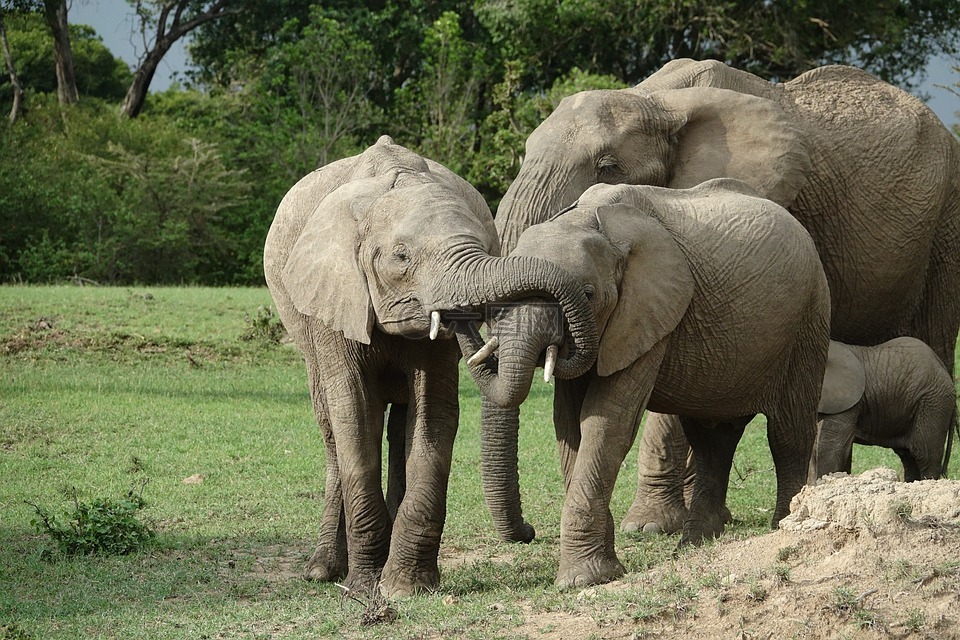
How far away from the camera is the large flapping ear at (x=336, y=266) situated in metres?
6.52

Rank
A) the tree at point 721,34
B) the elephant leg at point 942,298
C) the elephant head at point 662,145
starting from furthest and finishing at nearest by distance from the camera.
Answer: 1. the tree at point 721,34
2. the elephant leg at point 942,298
3. the elephant head at point 662,145

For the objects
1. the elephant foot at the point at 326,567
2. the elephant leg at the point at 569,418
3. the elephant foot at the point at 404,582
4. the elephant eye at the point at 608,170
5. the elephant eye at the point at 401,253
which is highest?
the elephant eye at the point at 608,170

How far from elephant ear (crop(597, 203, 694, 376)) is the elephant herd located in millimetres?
11

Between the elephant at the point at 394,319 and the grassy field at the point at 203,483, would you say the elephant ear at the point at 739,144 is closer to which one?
the elephant at the point at 394,319

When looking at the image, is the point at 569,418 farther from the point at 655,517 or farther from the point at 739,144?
the point at 739,144

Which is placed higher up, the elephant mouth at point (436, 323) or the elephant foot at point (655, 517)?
the elephant mouth at point (436, 323)

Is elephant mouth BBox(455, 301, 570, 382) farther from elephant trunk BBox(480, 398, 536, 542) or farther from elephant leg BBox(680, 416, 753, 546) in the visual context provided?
elephant leg BBox(680, 416, 753, 546)

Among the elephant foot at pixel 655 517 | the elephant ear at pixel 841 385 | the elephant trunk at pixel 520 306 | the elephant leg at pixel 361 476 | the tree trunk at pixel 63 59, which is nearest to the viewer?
the elephant trunk at pixel 520 306

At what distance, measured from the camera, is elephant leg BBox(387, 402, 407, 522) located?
25.0 ft

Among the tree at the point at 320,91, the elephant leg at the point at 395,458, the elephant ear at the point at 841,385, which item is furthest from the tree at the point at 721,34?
the elephant leg at the point at 395,458

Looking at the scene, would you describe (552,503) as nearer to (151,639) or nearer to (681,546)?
(681,546)

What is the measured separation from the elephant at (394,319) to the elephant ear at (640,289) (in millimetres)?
472

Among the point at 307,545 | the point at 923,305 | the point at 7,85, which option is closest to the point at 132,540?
the point at 307,545

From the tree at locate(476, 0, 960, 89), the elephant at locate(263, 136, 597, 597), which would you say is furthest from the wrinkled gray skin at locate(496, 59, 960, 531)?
the tree at locate(476, 0, 960, 89)
